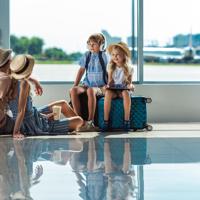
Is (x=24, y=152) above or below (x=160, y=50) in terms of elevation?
below

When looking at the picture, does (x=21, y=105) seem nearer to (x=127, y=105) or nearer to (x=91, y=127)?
(x=91, y=127)

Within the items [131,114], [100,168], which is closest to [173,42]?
[131,114]

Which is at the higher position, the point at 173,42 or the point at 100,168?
the point at 173,42

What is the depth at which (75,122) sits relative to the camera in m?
7.53

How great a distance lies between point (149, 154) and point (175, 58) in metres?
3.80

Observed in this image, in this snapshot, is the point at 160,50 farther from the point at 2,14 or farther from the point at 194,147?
the point at 194,147

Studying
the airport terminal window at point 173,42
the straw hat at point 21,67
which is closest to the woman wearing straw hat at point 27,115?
the straw hat at point 21,67

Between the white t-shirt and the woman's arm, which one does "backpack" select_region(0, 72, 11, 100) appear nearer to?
the woman's arm

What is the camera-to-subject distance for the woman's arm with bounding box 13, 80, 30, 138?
7.04 meters

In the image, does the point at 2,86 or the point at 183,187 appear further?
the point at 2,86

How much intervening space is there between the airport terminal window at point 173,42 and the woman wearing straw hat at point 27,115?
2231 mm

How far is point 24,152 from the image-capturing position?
599 centimetres

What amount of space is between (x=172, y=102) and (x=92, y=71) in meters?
1.52

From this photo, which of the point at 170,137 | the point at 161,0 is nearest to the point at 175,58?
the point at 161,0
